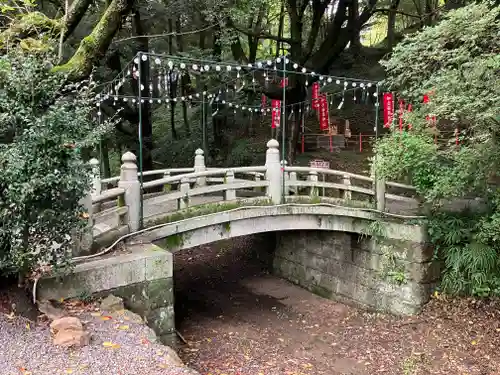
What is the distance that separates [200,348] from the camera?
27.0 ft

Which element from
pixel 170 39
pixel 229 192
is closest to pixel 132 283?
pixel 229 192

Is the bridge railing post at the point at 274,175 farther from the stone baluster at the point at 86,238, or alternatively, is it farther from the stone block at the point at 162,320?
the stone baluster at the point at 86,238

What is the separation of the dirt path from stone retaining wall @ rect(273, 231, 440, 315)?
0.33 meters

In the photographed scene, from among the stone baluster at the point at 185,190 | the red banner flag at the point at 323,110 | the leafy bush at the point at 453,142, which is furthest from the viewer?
the red banner flag at the point at 323,110

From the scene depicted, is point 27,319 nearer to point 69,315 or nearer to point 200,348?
point 69,315

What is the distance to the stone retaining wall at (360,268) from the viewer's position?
9.48 meters

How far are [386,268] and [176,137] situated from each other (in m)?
16.5

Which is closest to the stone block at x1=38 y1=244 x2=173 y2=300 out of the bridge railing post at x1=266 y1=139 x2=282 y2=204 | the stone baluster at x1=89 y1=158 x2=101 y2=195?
the stone baluster at x1=89 y1=158 x2=101 y2=195

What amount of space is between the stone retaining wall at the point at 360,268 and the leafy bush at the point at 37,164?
23.3ft

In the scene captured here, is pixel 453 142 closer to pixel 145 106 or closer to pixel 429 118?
→ pixel 429 118

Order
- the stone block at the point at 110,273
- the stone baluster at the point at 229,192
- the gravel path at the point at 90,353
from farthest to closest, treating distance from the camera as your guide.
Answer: the stone baluster at the point at 229,192 → the stone block at the point at 110,273 → the gravel path at the point at 90,353

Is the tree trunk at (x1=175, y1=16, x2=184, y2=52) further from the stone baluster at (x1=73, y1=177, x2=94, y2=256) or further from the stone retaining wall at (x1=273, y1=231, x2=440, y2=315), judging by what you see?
the stone baluster at (x1=73, y1=177, x2=94, y2=256)

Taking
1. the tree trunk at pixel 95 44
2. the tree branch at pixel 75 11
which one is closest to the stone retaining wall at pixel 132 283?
the tree trunk at pixel 95 44

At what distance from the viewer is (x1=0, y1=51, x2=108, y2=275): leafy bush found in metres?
4.77
